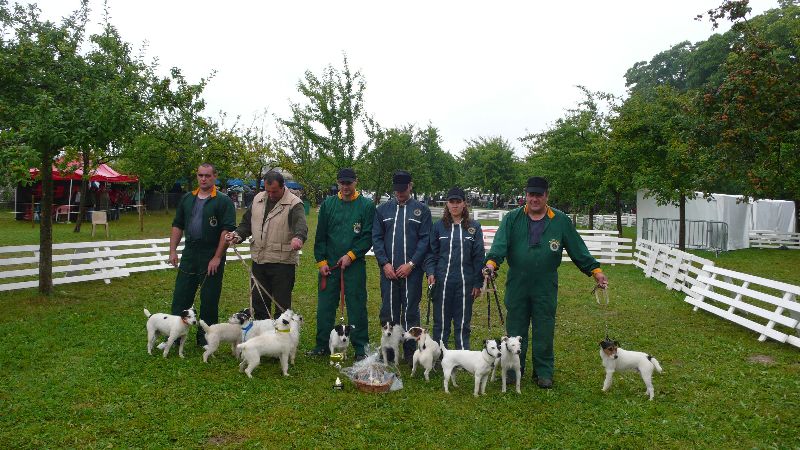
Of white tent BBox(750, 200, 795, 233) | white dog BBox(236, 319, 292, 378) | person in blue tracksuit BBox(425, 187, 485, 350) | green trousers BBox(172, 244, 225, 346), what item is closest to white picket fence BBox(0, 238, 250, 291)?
green trousers BBox(172, 244, 225, 346)

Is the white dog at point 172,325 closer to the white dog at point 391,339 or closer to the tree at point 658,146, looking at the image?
the white dog at point 391,339

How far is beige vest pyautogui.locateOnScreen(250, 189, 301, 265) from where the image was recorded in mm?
6383

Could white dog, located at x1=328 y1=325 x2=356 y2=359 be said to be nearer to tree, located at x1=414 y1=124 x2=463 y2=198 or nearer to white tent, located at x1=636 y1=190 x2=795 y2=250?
white tent, located at x1=636 y1=190 x2=795 y2=250

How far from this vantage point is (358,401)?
16.9 ft

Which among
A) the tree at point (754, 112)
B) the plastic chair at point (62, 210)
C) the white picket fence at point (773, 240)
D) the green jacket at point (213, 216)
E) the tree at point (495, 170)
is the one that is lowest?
the white picket fence at point (773, 240)

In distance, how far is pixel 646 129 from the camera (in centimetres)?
1703

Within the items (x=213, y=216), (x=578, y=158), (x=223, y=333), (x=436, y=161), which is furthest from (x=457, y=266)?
(x=436, y=161)

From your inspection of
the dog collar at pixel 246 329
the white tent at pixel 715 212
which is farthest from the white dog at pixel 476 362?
the white tent at pixel 715 212

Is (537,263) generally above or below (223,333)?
above

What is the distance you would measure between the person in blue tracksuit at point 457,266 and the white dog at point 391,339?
46 cm

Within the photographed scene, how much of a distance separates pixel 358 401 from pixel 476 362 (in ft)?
3.90

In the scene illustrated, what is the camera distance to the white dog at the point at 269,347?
18.5ft

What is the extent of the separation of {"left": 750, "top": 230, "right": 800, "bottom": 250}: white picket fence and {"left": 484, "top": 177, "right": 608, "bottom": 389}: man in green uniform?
22573mm

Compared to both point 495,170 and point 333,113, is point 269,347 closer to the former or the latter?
point 333,113
